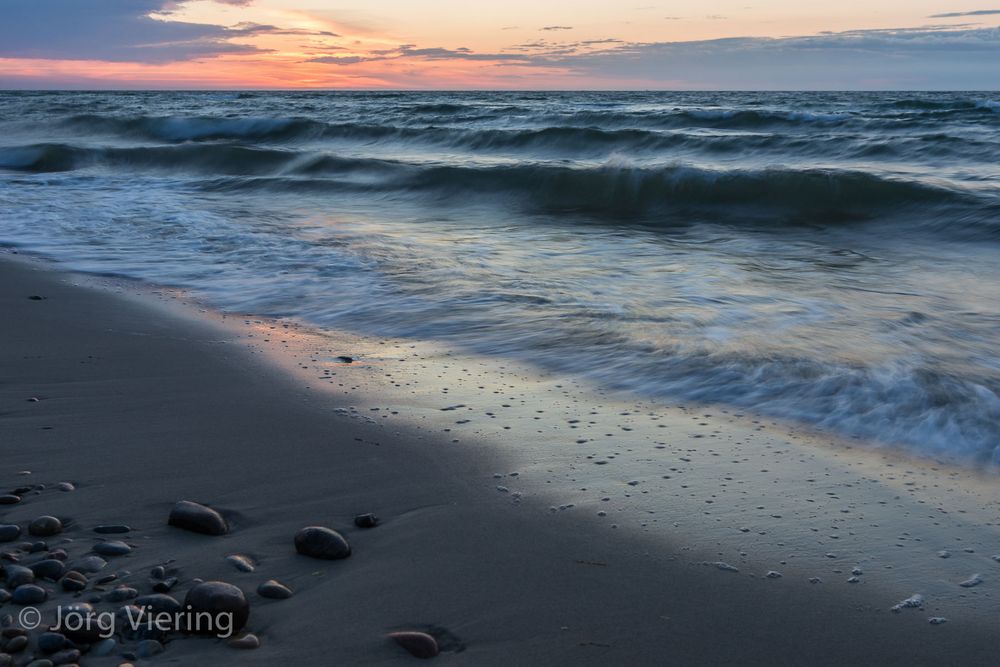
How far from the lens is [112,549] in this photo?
6.70 ft

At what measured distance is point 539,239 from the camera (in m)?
8.34

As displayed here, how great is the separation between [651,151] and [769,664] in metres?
15.2

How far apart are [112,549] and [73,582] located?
0.61ft

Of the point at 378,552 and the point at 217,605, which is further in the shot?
the point at 378,552

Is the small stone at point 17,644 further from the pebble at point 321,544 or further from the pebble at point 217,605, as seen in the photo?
the pebble at point 321,544

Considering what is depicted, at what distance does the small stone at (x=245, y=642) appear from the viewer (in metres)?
1.72

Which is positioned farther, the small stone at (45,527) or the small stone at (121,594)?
the small stone at (45,527)

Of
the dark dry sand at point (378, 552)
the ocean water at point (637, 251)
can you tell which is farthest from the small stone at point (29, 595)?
the ocean water at point (637, 251)

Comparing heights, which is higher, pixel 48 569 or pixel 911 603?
pixel 48 569

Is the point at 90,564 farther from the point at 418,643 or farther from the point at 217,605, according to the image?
the point at 418,643

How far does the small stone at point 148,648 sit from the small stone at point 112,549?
41cm

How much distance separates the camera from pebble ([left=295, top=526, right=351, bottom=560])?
2.11 metres

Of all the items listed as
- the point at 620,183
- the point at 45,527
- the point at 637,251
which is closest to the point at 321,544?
the point at 45,527

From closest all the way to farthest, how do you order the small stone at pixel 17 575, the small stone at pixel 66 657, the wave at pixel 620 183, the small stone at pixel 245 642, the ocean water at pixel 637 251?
the small stone at pixel 66 657
the small stone at pixel 245 642
the small stone at pixel 17 575
the ocean water at pixel 637 251
the wave at pixel 620 183
